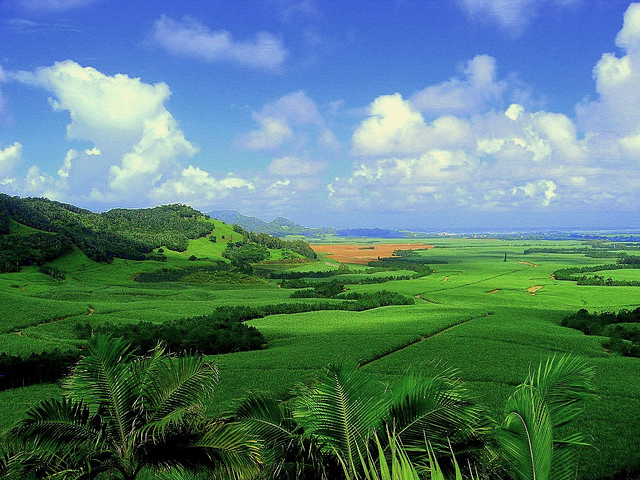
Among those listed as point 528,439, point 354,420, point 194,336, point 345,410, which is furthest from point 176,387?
point 194,336

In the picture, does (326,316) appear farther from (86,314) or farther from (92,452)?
(92,452)

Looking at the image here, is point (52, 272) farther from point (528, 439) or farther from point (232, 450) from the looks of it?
point (528, 439)

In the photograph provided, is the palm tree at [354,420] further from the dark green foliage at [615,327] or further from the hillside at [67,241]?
the hillside at [67,241]

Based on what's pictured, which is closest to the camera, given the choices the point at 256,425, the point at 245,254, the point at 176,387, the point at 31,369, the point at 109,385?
the point at 256,425

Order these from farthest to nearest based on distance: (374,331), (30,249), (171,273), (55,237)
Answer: (55,237)
(171,273)
(30,249)
(374,331)

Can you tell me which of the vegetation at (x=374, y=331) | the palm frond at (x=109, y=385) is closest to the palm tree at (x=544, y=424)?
the vegetation at (x=374, y=331)

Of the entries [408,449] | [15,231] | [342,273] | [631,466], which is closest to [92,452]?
[408,449]

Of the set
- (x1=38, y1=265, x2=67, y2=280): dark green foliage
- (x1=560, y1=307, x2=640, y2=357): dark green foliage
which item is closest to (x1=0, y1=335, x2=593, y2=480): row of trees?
(x1=560, y1=307, x2=640, y2=357): dark green foliage
